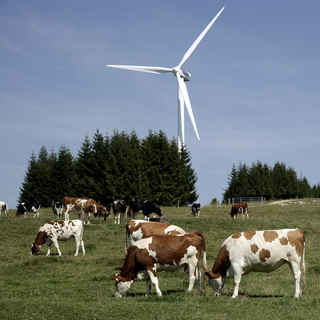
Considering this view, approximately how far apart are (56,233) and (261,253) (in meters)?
12.6

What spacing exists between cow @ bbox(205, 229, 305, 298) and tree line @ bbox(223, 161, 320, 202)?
76258mm

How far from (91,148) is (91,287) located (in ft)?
181

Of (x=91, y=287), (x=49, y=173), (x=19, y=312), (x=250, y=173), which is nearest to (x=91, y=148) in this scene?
(x=49, y=173)

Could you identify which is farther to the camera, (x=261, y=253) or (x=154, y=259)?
(x=154, y=259)

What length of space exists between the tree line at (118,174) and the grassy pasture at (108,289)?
32978 millimetres

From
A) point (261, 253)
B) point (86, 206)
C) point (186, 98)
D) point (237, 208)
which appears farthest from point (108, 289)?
point (186, 98)

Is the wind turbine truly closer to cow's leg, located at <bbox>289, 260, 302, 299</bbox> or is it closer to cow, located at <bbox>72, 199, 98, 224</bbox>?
cow, located at <bbox>72, 199, 98, 224</bbox>

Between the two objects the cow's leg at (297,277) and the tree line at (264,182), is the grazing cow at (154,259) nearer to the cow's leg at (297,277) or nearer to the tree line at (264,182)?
the cow's leg at (297,277)

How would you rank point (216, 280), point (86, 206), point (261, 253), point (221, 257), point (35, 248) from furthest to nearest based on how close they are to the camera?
point (86, 206) → point (35, 248) → point (221, 257) → point (216, 280) → point (261, 253)

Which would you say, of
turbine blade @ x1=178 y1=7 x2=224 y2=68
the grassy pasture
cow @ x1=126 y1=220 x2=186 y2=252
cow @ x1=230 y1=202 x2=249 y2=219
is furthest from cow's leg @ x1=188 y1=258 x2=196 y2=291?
turbine blade @ x1=178 y1=7 x2=224 y2=68

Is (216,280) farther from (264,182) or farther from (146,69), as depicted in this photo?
(264,182)

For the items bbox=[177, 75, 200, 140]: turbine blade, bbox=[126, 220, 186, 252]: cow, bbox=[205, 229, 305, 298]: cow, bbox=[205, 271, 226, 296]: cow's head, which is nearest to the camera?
bbox=[205, 229, 305, 298]: cow

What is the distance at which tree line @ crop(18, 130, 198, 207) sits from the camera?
63062 mm

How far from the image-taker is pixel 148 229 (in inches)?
723
